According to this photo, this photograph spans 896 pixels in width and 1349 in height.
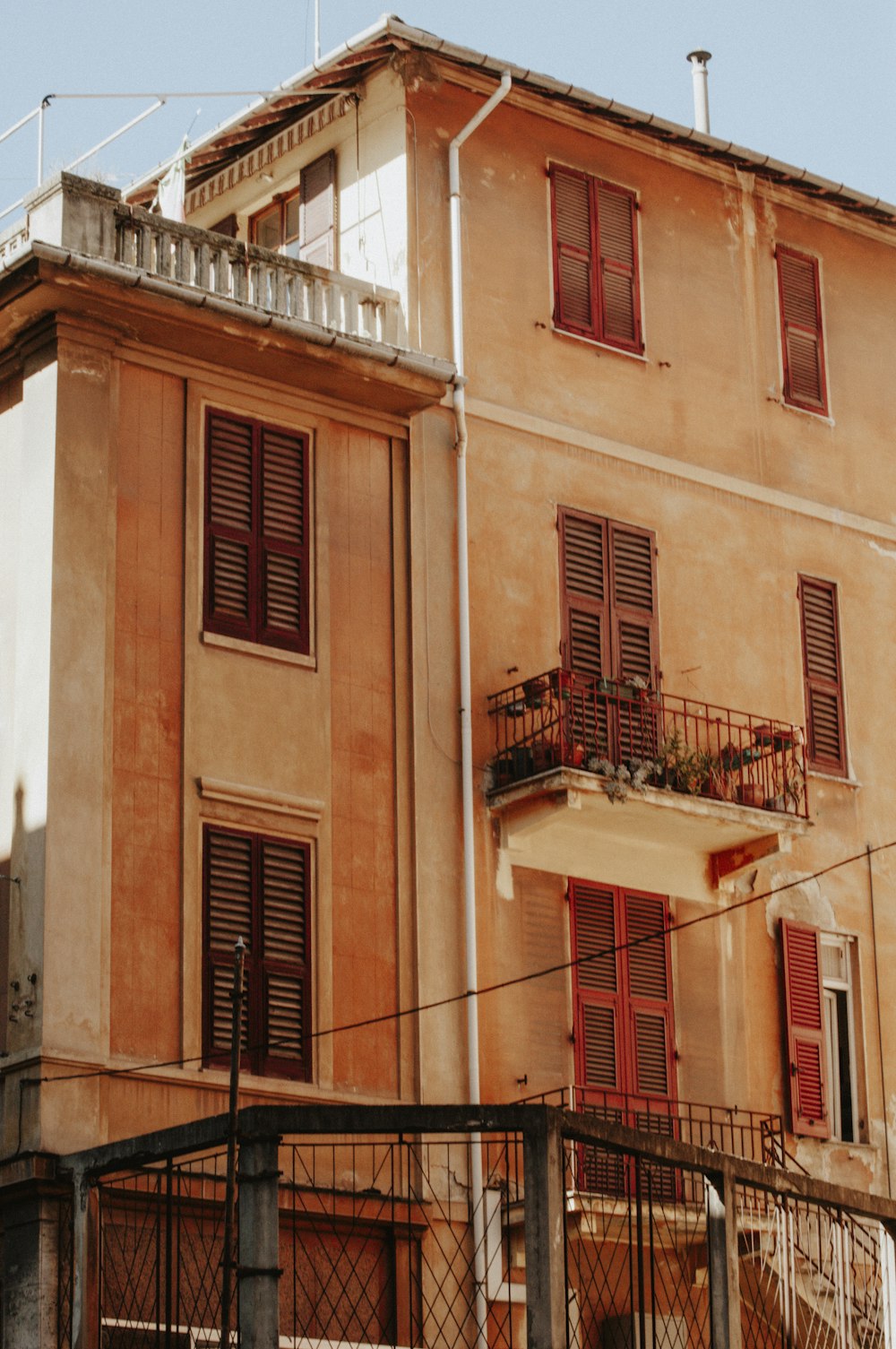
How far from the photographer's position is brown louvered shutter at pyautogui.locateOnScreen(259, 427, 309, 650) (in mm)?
21125

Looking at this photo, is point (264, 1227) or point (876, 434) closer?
point (264, 1227)

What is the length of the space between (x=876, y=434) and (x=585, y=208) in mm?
4055

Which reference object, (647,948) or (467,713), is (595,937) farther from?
(467,713)

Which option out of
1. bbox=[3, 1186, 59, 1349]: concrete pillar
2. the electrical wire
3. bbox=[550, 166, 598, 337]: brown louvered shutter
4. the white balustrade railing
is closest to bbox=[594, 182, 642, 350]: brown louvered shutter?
bbox=[550, 166, 598, 337]: brown louvered shutter

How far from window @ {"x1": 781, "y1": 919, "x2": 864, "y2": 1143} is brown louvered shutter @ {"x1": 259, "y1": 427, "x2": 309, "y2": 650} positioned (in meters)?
5.56

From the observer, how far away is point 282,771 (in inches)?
813

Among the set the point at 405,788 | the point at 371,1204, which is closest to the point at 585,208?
the point at 405,788

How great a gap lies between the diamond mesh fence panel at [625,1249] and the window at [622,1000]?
0.56 metres

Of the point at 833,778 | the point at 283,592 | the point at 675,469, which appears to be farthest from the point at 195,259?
the point at 833,778

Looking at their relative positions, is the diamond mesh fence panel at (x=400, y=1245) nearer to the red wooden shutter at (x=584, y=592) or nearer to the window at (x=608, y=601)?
the window at (x=608, y=601)

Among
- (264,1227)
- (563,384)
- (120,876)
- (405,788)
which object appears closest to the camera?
(264,1227)

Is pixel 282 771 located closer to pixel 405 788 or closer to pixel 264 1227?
pixel 405 788

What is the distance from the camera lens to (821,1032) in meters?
23.2

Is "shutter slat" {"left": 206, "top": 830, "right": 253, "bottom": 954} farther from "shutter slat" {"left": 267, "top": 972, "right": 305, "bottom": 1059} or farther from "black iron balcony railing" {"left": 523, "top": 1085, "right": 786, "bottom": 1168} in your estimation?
"black iron balcony railing" {"left": 523, "top": 1085, "right": 786, "bottom": 1168}
